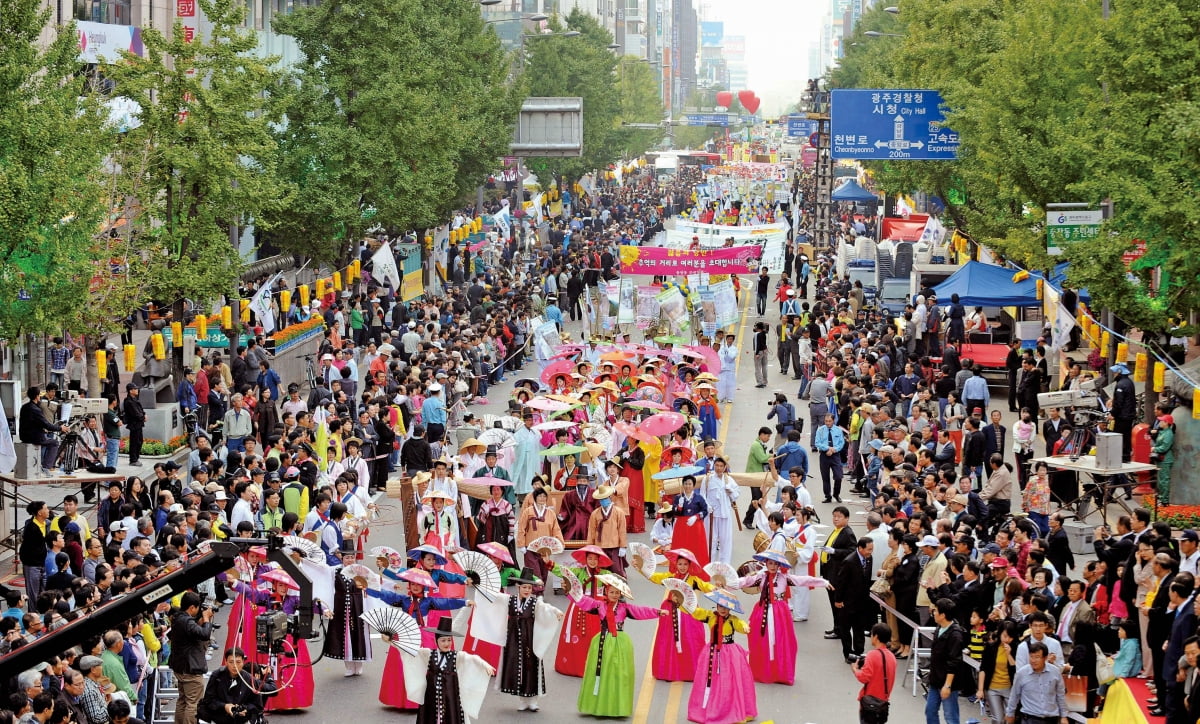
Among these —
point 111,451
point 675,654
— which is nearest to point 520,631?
point 675,654

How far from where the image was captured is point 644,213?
7162cm

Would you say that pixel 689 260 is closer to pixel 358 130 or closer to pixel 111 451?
pixel 358 130

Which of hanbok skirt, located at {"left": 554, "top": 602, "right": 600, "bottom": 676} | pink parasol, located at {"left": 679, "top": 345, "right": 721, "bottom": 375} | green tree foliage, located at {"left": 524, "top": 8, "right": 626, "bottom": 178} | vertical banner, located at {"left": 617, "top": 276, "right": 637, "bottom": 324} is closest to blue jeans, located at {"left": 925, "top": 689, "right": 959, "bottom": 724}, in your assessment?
hanbok skirt, located at {"left": 554, "top": 602, "right": 600, "bottom": 676}

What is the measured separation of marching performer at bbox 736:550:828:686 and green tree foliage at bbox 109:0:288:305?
14.5 m

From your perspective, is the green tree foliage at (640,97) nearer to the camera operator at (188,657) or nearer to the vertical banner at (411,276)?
the vertical banner at (411,276)

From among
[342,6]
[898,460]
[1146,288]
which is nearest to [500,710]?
[898,460]

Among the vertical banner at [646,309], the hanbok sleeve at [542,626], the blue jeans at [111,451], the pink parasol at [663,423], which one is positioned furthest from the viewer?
the vertical banner at [646,309]

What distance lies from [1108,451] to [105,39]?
970 inches

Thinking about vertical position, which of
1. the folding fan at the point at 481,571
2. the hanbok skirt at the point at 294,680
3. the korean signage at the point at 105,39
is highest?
the korean signage at the point at 105,39

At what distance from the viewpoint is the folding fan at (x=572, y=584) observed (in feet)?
50.3

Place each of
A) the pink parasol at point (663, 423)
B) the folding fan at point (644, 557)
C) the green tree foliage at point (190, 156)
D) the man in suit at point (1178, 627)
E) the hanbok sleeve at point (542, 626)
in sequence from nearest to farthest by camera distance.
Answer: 1. the man in suit at point (1178, 627)
2. the hanbok sleeve at point (542, 626)
3. the folding fan at point (644, 557)
4. the pink parasol at point (663, 423)
5. the green tree foliage at point (190, 156)

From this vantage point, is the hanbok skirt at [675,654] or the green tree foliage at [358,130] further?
the green tree foliage at [358,130]

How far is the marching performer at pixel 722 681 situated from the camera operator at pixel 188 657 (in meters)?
4.20

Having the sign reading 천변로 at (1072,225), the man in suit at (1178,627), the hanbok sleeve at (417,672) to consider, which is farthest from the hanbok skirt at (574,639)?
the sign reading 천변로 at (1072,225)
